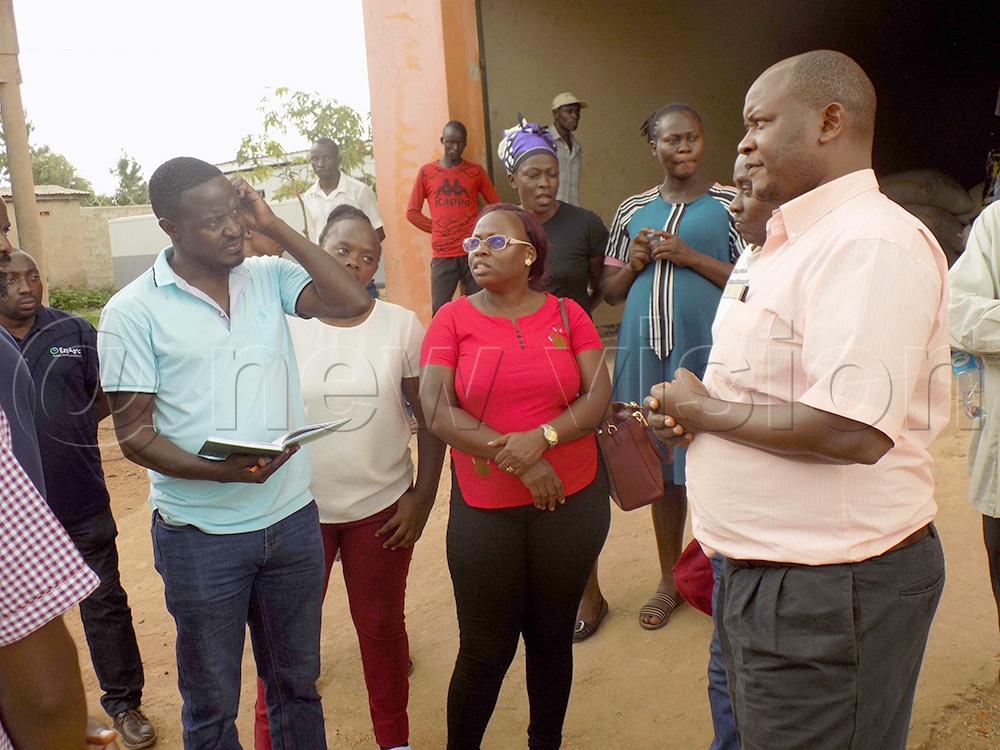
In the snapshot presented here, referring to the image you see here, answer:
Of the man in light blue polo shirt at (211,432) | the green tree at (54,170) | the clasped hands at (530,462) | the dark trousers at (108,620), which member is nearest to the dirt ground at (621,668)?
the dark trousers at (108,620)

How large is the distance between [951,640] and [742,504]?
2577mm

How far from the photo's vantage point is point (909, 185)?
10.3 metres

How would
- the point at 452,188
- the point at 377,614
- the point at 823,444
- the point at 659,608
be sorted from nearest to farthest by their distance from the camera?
the point at 823,444, the point at 377,614, the point at 659,608, the point at 452,188

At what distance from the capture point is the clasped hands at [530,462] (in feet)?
8.63

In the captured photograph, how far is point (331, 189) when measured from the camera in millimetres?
7652

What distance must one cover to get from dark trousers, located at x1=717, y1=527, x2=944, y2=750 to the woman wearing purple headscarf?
228 centimetres

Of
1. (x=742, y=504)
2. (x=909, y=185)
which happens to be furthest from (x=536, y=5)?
(x=742, y=504)

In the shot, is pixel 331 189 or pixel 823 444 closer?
pixel 823 444

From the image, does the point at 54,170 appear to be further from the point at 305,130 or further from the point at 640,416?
the point at 640,416

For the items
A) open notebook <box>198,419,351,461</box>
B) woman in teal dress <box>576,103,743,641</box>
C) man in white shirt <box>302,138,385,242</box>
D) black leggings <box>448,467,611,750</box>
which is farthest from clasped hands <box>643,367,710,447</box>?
man in white shirt <box>302,138,385,242</box>

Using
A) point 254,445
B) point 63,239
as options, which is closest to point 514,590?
point 254,445

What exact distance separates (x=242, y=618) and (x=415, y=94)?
5.95 m

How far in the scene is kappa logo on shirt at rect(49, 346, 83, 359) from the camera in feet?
11.0

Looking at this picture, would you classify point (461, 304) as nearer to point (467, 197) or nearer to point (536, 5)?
point (467, 197)
